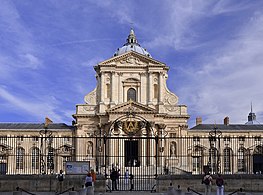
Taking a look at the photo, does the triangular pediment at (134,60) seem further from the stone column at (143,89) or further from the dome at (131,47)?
the dome at (131,47)

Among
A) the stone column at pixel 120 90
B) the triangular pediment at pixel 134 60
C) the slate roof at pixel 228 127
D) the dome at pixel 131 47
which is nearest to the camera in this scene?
the stone column at pixel 120 90

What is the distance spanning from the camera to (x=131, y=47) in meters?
72.6

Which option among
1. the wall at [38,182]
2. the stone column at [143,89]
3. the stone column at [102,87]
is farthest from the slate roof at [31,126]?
the wall at [38,182]

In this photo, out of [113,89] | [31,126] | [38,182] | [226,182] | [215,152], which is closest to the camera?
[38,182]

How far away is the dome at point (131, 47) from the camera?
7219 cm

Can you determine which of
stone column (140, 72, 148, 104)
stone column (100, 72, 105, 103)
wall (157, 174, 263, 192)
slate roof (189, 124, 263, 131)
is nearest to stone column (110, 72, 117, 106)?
stone column (100, 72, 105, 103)

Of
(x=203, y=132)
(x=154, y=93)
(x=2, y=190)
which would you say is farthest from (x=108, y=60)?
(x=2, y=190)

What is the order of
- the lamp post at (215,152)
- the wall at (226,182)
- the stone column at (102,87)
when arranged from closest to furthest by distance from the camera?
the wall at (226,182), the lamp post at (215,152), the stone column at (102,87)

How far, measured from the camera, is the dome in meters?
72.2

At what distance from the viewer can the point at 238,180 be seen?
83.0 ft

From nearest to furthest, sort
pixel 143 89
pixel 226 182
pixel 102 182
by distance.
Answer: pixel 102 182 < pixel 226 182 < pixel 143 89

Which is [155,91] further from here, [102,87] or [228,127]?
[228,127]

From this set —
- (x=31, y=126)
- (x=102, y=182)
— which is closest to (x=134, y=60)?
(x=31, y=126)

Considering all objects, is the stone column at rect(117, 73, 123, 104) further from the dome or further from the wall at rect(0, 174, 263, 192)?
the wall at rect(0, 174, 263, 192)
